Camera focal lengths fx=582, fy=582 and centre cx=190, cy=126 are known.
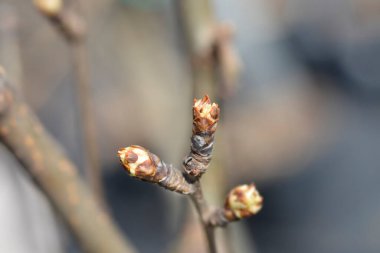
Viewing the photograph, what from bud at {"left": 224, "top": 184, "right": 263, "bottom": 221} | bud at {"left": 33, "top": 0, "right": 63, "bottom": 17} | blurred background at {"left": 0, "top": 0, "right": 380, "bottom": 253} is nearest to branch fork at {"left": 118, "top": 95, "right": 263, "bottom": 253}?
bud at {"left": 224, "top": 184, "right": 263, "bottom": 221}

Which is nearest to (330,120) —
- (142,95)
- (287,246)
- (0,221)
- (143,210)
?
(287,246)

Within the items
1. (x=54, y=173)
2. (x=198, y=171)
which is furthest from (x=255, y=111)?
(x=198, y=171)

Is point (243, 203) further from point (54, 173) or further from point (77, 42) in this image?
point (77, 42)

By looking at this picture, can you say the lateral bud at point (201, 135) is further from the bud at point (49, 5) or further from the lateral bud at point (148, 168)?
the bud at point (49, 5)

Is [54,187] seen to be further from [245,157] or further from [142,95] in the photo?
[245,157]

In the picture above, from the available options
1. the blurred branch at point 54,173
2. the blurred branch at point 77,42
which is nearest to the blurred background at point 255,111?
the blurred branch at point 77,42

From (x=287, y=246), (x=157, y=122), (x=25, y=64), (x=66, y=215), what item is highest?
(x=66, y=215)
